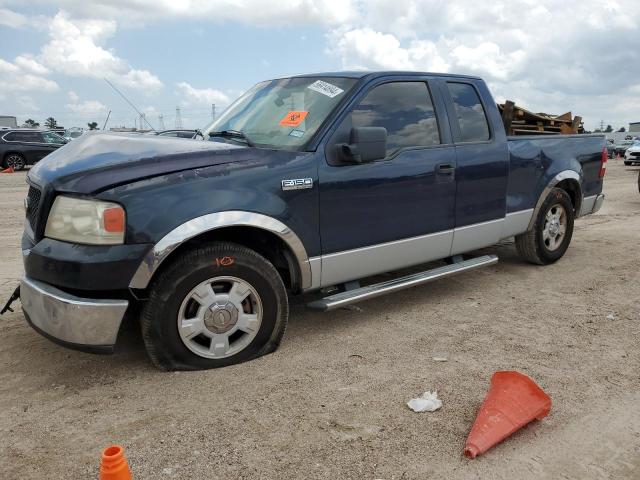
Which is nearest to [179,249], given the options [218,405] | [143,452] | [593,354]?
[218,405]

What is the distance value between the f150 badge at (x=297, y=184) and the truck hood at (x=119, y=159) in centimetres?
29

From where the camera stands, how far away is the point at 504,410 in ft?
9.17

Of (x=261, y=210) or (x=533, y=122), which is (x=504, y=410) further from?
(x=533, y=122)

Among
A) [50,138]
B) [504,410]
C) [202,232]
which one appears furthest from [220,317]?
[50,138]

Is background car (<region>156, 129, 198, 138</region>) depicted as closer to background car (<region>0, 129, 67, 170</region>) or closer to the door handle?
the door handle

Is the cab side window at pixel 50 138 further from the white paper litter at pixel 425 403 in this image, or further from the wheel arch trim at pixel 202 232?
the white paper litter at pixel 425 403

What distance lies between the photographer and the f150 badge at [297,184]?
11.7 feet

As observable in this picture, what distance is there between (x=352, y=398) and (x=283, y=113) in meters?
2.16

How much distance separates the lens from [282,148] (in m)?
3.82

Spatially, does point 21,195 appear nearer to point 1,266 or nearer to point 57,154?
point 1,266

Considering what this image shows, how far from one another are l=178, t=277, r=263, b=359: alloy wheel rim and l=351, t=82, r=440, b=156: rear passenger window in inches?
58.7

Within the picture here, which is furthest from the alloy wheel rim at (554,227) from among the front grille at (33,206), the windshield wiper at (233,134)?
the front grille at (33,206)

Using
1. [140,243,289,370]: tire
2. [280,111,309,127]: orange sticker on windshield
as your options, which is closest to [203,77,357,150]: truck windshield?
[280,111,309,127]: orange sticker on windshield

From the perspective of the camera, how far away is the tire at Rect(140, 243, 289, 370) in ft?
10.6
